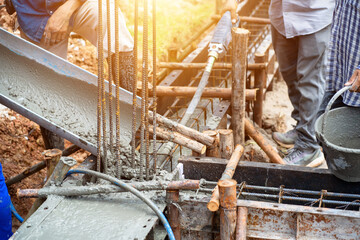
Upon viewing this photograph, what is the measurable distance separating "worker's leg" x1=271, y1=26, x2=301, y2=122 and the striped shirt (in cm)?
103

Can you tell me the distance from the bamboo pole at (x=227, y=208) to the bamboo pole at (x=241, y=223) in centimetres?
4

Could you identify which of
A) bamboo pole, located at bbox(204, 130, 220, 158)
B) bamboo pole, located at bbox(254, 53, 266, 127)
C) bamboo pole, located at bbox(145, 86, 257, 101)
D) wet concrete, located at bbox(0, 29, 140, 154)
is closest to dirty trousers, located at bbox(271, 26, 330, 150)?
bamboo pole, located at bbox(145, 86, 257, 101)

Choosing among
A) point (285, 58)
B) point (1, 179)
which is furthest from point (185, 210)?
point (285, 58)

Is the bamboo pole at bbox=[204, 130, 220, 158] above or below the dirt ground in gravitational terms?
above

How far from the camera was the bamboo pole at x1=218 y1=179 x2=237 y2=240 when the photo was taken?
278 centimetres

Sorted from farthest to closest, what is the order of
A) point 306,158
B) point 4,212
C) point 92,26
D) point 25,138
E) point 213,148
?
point 25,138
point 306,158
point 92,26
point 213,148
point 4,212

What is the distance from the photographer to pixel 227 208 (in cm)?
285

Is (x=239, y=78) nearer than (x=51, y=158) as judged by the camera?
No

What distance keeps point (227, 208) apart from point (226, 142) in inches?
46.8

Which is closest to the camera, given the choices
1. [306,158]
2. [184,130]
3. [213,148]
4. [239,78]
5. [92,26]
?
[184,130]

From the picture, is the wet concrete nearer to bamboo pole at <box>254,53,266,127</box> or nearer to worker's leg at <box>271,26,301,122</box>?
worker's leg at <box>271,26,301,122</box>

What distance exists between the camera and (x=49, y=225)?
9.29 ft

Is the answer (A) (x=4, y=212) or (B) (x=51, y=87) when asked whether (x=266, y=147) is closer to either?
(B) (x=51, y=87)

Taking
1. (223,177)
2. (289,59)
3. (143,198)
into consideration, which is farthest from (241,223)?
(289,59)
